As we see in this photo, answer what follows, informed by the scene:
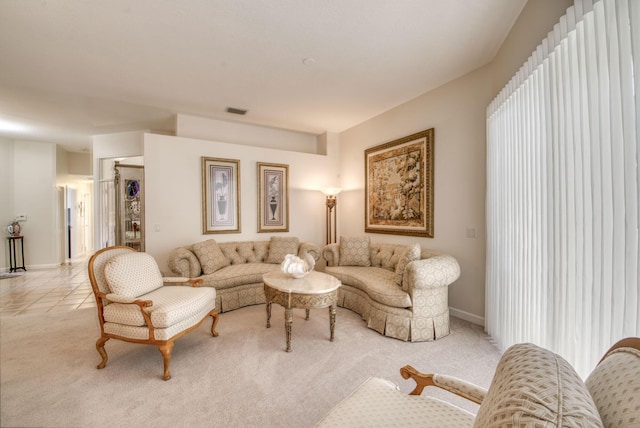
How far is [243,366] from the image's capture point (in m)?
2.20

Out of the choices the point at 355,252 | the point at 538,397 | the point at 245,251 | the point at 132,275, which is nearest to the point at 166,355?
the point at 132,275

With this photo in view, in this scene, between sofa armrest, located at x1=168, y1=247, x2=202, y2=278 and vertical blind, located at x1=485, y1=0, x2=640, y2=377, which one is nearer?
vertical blind, located at x1=485, y1=0, x2=640, y2=377

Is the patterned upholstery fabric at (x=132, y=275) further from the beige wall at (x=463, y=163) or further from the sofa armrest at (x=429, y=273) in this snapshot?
the beige wall at (x=463, y=163)

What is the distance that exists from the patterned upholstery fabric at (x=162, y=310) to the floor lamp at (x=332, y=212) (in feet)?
9.62

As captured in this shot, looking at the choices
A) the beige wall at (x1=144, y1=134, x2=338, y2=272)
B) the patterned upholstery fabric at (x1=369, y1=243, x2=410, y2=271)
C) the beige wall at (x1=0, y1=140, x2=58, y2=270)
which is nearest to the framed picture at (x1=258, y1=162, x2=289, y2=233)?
the beige wall at (x1=144, y1=134, x2=338, y2=272)

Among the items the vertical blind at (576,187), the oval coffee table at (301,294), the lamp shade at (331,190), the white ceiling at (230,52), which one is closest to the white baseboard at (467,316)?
the vertical blind at (576,187)

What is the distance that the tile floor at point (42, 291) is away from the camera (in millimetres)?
747

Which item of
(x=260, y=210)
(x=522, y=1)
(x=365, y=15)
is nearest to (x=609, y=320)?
(x=522, y=1)

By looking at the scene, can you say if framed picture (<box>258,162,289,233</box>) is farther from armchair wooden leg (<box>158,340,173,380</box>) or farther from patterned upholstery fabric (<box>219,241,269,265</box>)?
armchair wooden leg (<box>158,340,173,380</box>)

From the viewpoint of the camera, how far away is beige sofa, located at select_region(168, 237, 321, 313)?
11.2 ft

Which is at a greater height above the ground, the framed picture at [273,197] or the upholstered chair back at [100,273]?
the framed picture at [273,197]

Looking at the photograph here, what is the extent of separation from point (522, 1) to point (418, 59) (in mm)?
912

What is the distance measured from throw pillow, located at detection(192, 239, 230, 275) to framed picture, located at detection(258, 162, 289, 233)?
0.96 meters

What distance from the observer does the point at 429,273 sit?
2.64m
